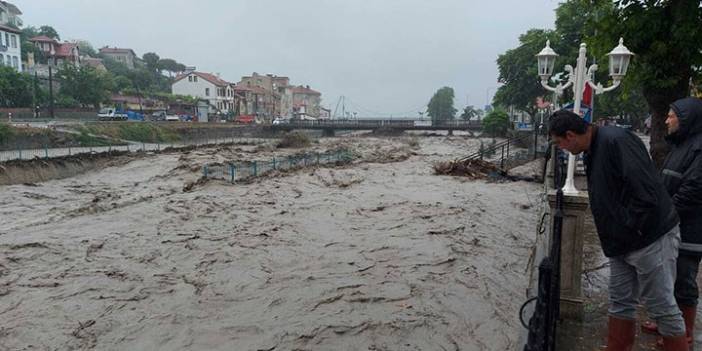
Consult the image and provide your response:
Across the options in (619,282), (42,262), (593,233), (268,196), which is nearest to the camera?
(619,282)

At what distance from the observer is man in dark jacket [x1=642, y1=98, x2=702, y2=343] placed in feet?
11.3

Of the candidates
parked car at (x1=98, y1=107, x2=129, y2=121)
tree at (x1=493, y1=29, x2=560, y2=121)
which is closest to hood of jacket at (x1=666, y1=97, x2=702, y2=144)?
tree at (x1=493, y1=29, x2=560, y2=121)

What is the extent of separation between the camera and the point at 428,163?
3112cm

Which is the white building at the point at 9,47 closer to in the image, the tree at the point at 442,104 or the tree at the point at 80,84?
the tree at the point at 80,84

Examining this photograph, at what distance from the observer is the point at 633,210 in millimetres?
2887

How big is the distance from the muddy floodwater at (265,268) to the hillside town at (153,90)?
4045 centimetres

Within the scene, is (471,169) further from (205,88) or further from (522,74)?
(205,88)

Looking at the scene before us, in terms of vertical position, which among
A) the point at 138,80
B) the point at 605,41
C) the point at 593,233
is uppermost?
the point at 138,80

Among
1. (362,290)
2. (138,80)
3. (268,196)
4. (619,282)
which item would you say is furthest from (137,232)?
(138,80)

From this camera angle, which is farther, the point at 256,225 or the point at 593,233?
the point at 256,225

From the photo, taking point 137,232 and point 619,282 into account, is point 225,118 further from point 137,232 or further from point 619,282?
point 619,282

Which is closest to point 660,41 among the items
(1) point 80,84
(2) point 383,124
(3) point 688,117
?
(3) point 688,117

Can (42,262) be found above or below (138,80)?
below

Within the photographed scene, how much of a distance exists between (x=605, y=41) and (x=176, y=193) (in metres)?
16.8
